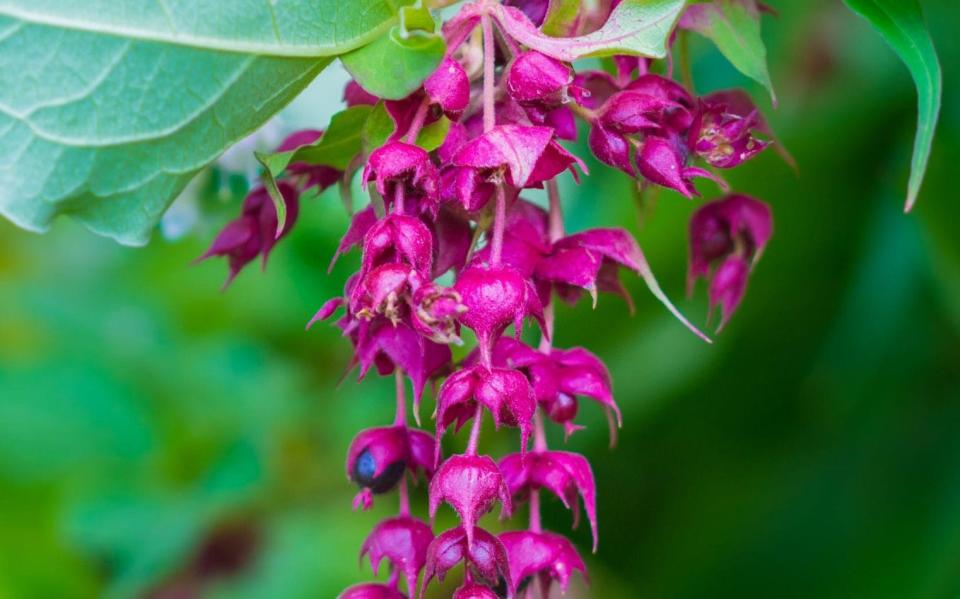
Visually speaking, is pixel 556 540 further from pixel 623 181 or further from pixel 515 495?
pixel 623 181

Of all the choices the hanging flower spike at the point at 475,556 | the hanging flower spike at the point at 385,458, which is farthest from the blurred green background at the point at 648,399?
the hanging flower spike at the point at 475,556

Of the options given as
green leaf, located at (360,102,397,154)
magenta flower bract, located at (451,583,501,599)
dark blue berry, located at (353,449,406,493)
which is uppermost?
green leaf, located at (360,102,397,154)

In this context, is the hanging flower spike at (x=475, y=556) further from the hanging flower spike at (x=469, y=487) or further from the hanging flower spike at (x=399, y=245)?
the hanging flower spike at (x=399, y=245)

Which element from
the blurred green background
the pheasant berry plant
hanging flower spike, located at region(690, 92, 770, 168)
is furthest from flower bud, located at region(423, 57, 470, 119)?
the blurred green background

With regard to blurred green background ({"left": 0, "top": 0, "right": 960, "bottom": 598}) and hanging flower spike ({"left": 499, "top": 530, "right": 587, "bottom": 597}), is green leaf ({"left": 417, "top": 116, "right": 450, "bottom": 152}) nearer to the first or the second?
hanging flower spike ({"left": 499, "top": 530, "right": 587, "bottom": 597})

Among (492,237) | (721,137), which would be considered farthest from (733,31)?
(492,237)

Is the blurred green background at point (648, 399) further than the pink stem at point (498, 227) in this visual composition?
Yes
